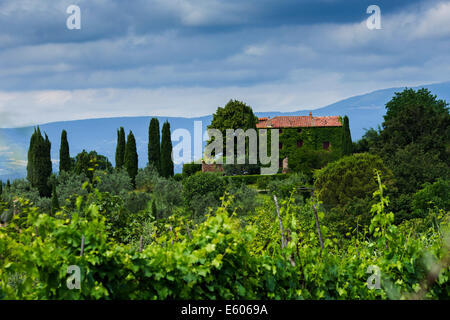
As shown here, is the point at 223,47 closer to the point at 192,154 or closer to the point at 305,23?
the point at 305,23

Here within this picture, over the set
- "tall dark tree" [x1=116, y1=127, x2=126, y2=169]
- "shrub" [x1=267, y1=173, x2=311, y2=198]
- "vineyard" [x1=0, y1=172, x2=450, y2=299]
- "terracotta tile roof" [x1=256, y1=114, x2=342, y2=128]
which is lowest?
"shrub" [x1=267, y1=173, x2=311, y2=198]

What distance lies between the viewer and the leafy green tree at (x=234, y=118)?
31.7 m

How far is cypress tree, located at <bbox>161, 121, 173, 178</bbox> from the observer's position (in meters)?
26.6

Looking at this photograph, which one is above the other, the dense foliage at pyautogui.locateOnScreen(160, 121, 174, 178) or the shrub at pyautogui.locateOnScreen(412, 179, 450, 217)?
the dense foliage at pyautogui.locateOnScreen(160, 121, 174, 178)

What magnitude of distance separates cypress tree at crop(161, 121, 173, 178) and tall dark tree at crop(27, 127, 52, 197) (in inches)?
251

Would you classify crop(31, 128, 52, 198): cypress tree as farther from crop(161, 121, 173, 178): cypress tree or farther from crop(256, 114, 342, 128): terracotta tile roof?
crop(256, 114, 342, 128): terracotta tile roof

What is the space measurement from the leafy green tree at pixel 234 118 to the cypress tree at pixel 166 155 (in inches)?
227

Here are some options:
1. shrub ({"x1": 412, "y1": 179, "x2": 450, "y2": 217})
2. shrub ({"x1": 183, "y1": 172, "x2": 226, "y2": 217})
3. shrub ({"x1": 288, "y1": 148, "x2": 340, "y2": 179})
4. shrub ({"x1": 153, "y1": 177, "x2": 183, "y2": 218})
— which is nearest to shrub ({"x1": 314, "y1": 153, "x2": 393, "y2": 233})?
shrub ({"x1": 412, "y1": 179, "x2": 450, "y2": 217})

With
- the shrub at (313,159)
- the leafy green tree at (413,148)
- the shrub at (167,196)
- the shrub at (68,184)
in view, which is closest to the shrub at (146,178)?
the shrub at (167,196)

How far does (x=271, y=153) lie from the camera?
32156 millimetres

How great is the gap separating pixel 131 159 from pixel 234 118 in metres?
9.23

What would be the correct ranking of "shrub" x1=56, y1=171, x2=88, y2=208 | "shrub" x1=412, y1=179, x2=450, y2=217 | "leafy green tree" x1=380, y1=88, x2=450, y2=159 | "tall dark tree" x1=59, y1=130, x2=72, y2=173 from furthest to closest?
"tall dark tree" x1=59, y1=130, x2=72, y2=173
"leafy green tree" x1=380, y1=88, x2=450, y2=159
"shrub" x1=56, y1=171, x2=88, y2=208
"shrub" x1=412, y1=179, x2=450, y2=217

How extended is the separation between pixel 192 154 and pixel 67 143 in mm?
8058

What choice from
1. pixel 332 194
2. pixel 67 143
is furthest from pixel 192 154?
pixel 332 194
